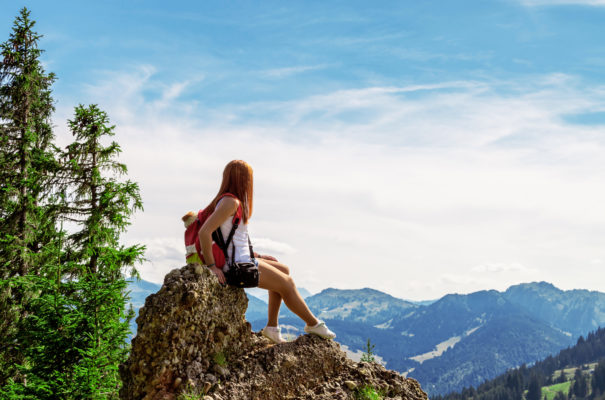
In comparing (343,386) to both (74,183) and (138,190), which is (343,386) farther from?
(74,183)

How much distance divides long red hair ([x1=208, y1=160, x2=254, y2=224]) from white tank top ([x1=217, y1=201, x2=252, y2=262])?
13 cm

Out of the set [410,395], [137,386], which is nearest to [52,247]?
[137,386]

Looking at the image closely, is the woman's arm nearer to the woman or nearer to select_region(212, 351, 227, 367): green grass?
the woman

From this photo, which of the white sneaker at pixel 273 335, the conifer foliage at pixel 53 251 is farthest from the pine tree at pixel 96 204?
the white sneaker at pixel 273 335

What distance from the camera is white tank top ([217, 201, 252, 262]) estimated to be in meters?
6.48

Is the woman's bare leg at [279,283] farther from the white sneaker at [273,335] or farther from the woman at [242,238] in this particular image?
the white sneaker at [273,335]

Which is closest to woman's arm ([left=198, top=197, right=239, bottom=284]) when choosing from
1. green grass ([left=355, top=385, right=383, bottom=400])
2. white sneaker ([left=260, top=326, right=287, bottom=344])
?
white sneaker ([left=260, top=326, right=287, bottom=344])

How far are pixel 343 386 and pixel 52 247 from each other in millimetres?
13535

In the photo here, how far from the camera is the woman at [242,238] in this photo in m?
6.28

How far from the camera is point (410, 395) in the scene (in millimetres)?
7797

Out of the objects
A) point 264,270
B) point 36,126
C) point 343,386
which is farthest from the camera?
point 36,126

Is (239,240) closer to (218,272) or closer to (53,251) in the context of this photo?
(218,272)

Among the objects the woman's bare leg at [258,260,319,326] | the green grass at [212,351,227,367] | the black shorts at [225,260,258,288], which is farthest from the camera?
the woman's bare leg at [258,260,319,326]

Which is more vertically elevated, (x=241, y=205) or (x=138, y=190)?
(x=138, y=190)
